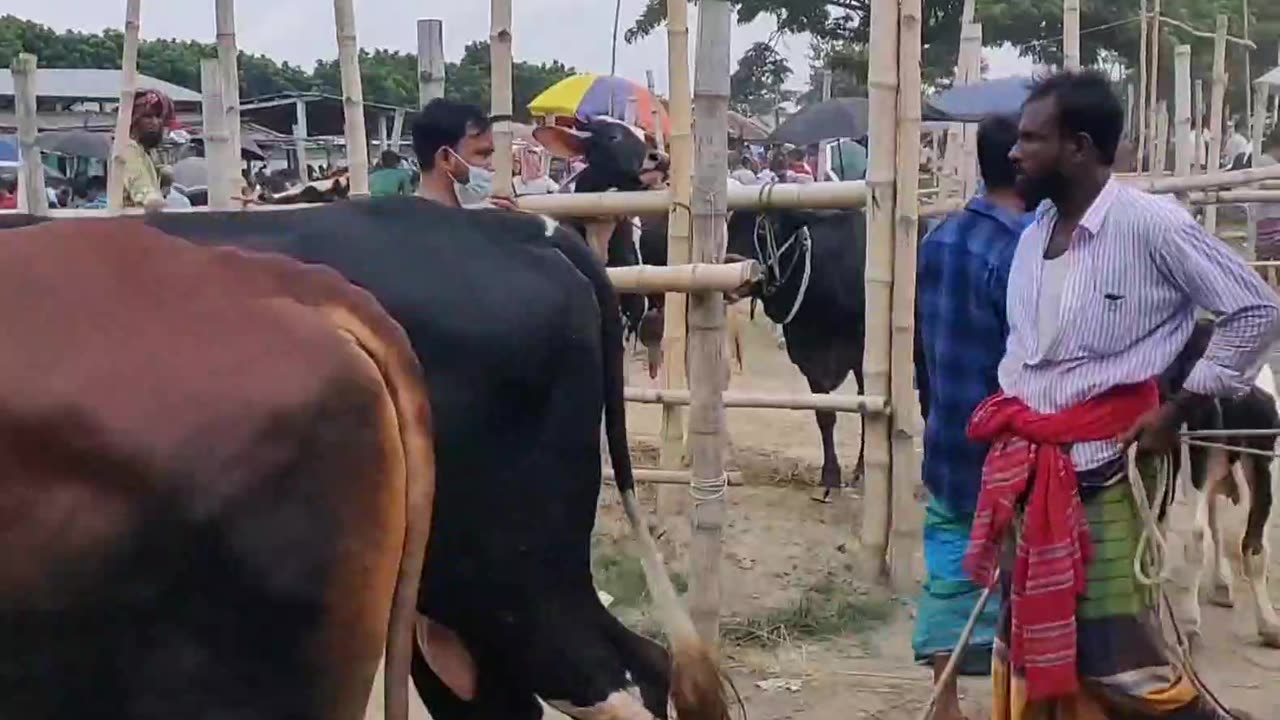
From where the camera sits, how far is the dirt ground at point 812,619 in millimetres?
4684

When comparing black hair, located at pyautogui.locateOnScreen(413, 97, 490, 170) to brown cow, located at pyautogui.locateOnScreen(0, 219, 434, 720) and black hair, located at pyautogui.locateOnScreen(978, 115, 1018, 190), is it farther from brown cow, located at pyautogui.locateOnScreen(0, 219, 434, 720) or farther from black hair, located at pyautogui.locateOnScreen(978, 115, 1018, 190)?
Answer: brown cow, located at pyautogui.locateOnScreen(0, 219, 434, 720)

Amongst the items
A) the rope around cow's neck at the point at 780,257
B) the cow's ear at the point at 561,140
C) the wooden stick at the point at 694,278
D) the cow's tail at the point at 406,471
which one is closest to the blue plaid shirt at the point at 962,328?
the wooden stick at the point at 694,278

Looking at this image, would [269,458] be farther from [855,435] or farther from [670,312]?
[855,435]

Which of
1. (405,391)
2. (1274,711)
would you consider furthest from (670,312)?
(405,391)

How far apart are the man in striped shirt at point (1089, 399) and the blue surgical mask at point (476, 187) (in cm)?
241

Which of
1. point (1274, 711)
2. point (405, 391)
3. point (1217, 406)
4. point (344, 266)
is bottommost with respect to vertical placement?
point (1274, 711)

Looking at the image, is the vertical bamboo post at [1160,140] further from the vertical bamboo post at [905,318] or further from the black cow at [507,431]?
the black cow at [507,431]

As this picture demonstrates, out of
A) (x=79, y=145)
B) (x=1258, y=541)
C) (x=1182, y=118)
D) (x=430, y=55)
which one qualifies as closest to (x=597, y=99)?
(x=79, y=145)

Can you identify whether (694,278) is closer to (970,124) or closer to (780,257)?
(780,257)

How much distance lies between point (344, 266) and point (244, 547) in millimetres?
745

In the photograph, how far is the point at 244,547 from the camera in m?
1.96

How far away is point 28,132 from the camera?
6.22 meters

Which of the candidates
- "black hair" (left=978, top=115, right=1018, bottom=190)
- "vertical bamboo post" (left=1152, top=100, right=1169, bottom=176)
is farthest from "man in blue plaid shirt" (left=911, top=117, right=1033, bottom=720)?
"vertical bamboo post" (left=1152, top=100, right=1169, bottom=176)

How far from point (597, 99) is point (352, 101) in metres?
11.0
